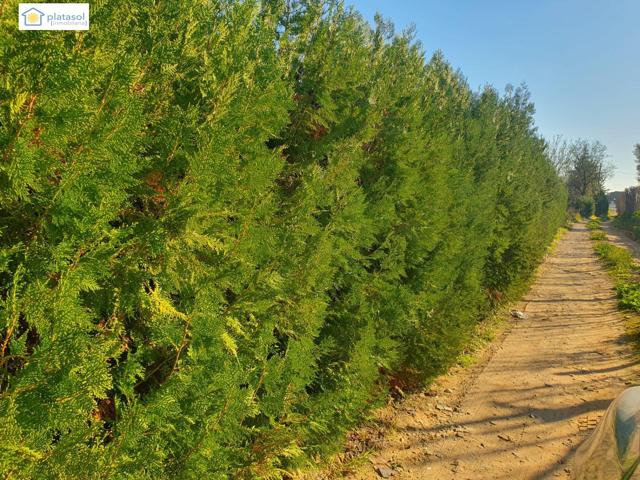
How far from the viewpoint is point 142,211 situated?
246cm

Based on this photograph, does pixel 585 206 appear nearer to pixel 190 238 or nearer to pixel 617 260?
pixel 617 260

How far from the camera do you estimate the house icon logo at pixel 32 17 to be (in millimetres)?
1722

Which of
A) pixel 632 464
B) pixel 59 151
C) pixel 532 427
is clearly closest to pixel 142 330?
pixel 59 151

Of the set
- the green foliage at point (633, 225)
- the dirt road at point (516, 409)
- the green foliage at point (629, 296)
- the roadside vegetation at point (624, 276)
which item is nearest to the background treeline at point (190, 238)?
the dirt road at point (516, 409)

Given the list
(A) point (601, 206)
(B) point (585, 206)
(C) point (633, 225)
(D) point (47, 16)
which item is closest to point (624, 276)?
(D) point (47, 16)

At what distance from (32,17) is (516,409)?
21.5 feet

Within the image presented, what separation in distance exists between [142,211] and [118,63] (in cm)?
84

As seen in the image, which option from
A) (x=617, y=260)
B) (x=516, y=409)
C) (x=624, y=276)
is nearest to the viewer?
(x=516, y=409)

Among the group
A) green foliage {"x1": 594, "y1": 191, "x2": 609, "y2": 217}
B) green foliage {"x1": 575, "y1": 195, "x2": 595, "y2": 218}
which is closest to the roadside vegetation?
green foliage {"x1": 575, "y1": 195, "x2": 595, "y2": 218}

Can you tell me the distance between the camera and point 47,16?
1.75 m

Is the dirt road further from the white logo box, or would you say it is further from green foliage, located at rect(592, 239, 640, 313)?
the white logo box

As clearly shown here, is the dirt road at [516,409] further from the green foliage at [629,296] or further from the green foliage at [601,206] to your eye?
the green foliage at [601,206]

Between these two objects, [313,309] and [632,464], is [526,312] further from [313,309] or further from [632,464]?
[632,464]

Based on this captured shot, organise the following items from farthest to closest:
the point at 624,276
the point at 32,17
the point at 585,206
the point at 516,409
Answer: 1. the point at 585,206
2. the point at 624,276
3. the point at 516,409
4. the point at 32,17
